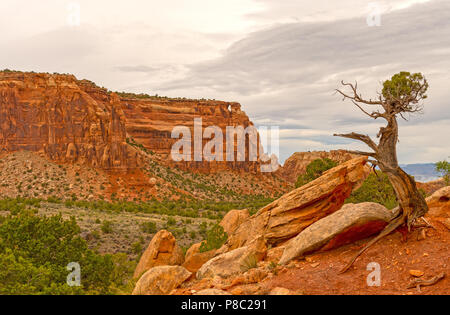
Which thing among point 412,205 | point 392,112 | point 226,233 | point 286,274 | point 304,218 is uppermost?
point 392,112

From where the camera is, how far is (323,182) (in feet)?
54.1

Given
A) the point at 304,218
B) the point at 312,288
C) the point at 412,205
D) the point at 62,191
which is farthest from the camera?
the point at 62,191

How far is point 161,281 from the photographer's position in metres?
12.3

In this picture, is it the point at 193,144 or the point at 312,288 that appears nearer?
the point at 312,288

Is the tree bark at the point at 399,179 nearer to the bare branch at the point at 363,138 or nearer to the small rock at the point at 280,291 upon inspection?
the bare branch at the point at 363,138

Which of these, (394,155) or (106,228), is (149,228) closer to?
(106,228)

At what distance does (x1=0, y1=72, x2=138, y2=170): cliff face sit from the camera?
73.0 metres

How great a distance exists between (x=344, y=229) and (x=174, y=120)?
9995 centimetres

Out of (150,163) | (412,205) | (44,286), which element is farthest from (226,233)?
(150,163)

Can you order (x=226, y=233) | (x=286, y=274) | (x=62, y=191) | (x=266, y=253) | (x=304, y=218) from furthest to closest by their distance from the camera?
(x=62, y=191)
(x=226, y=233)
(x=304, y=218)
(x=266, y=253)
(x=286, y=274)

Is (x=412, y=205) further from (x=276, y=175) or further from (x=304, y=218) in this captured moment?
(x=276, y=175)

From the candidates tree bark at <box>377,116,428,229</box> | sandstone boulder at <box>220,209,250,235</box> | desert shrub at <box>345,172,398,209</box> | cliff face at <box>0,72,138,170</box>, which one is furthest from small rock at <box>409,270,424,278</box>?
cliff face at <box>0,72,138,170</box>

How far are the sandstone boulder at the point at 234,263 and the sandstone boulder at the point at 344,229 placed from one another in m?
1.24

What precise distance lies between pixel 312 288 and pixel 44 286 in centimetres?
1185
